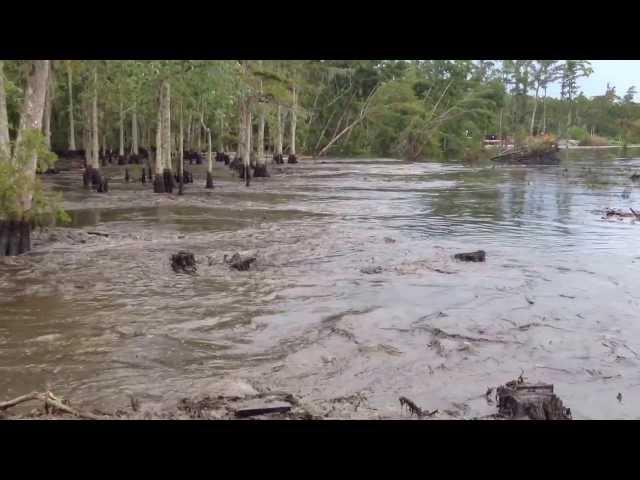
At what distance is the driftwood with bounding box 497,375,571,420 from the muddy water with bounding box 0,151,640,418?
0.99ft

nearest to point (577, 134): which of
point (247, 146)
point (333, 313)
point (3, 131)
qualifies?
point (247, 146)

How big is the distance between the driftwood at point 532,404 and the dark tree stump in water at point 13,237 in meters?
9.36

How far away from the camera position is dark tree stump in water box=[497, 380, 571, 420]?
4.88 metres

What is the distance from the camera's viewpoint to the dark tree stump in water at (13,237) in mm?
11266

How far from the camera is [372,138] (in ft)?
208

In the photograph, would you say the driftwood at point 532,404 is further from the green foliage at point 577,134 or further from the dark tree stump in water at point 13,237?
the green foliage at point 577,134

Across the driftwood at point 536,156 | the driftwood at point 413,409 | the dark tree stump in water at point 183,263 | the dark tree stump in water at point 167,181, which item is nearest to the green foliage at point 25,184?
the dark tree stump in water at point 183,263

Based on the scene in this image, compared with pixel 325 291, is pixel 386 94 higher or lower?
higher

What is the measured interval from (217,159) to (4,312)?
45867mm

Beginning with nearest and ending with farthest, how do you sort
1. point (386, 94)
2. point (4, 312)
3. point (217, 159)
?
point (4, 312), point (217, 159), point (386, 94)

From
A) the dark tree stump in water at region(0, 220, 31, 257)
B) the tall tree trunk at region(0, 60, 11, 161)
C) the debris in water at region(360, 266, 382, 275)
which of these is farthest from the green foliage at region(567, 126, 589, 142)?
the dark tree stump in water at region(0, 220, 31, 257)

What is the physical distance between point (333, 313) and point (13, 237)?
6492 millimetres
